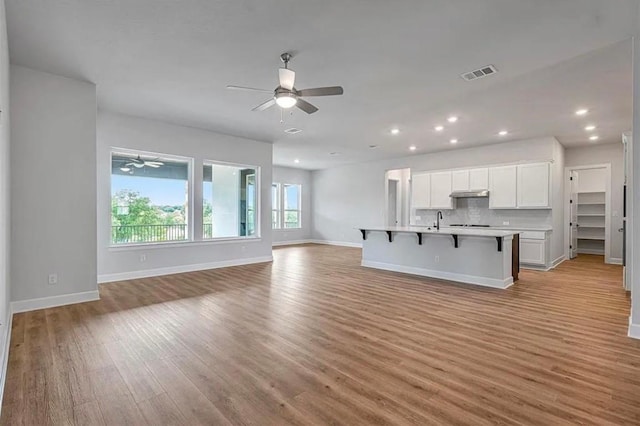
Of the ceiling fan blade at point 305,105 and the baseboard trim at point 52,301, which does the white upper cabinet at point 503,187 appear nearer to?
the ceiling fan blade at point 305,105

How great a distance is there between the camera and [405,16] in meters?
2.84

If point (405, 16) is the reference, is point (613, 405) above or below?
below

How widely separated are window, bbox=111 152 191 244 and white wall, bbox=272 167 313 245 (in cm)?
536

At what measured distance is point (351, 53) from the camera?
350 centimetres

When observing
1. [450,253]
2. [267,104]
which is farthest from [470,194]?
[267,104]

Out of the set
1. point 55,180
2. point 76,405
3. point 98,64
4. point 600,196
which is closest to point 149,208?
point 55,180

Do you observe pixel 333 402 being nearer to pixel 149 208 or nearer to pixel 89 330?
pixel 89 330

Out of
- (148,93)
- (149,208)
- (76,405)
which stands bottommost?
(76,405)

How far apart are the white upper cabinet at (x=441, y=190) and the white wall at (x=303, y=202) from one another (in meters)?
5.45

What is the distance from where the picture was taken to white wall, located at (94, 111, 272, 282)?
5.59m

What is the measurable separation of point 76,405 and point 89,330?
1535 millimetres

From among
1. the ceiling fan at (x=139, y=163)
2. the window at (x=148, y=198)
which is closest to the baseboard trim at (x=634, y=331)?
the window at (x=148, y=198)

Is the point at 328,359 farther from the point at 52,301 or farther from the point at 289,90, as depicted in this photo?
the point at 52,301

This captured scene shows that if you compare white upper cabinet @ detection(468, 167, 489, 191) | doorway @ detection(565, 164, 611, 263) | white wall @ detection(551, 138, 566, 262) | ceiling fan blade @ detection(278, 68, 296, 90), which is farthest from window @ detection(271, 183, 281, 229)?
doorway @ detection(565, 164, 611, 263)
